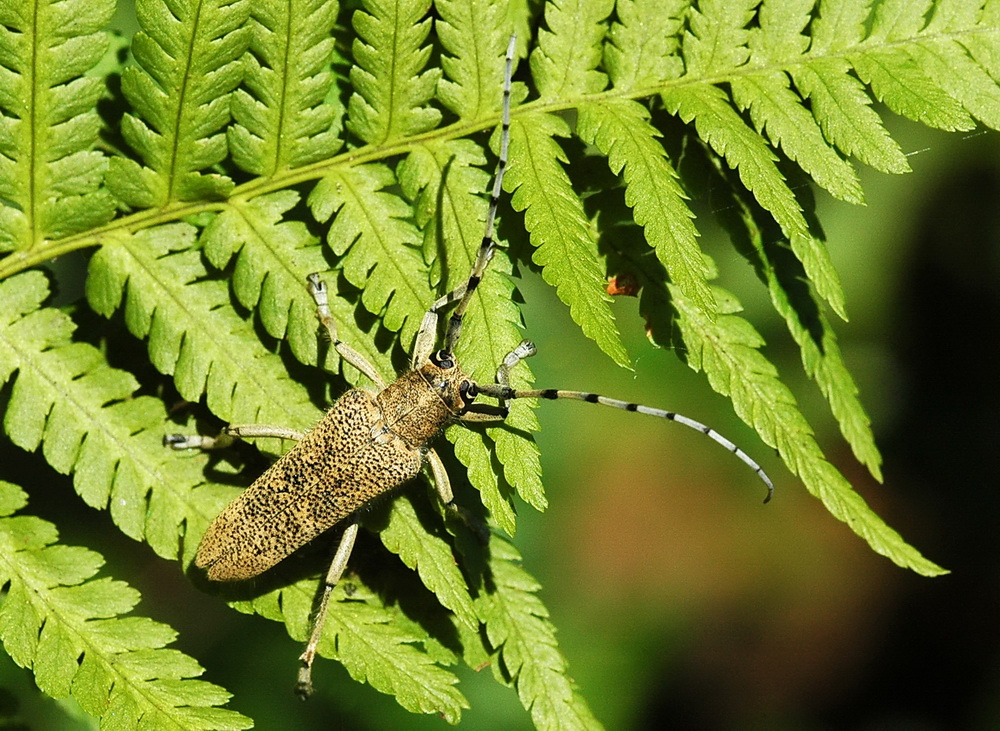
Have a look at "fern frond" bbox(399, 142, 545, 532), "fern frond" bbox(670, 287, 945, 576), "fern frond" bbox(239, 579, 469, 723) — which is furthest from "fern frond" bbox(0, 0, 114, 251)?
"fern frond" bbox(670, 287, 945, 576)

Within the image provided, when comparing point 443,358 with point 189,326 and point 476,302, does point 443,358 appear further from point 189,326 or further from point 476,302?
point 189,326

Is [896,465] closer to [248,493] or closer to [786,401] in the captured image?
[786,401]

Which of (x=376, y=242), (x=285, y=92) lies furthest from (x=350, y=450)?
(x=285, y=92)

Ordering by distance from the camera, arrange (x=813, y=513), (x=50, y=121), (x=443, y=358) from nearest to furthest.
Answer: (x=50, y=121) < (x=443, y=358) < (x=813, y=513)

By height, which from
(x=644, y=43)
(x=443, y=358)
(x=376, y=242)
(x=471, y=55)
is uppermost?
(x=644, y=43)

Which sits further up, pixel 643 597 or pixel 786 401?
pixel 786 401

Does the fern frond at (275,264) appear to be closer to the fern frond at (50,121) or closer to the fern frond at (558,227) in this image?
the fern frond at (50,121)

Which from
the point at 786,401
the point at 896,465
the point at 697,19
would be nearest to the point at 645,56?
the point at 697,19
